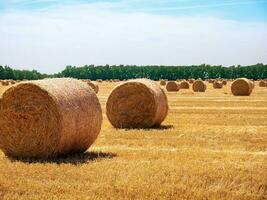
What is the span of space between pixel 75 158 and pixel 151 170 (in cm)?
245

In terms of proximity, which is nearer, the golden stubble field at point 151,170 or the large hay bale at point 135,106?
the golden stubble field at point 151,170

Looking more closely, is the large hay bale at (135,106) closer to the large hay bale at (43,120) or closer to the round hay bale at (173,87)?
the large hay bale at (43,120)

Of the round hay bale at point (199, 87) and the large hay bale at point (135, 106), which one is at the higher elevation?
the large hay bale at point (135, 106)

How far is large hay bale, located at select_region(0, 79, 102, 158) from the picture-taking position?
13.5m

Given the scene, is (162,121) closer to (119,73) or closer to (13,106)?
(13,106)

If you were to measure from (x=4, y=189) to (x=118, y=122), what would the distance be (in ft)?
35.9

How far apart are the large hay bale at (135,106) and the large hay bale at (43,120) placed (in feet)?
21.7

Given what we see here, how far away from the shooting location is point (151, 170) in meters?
11.8

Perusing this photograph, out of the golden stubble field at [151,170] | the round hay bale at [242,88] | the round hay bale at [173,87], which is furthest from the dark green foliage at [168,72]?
the golden stubble field at [151,170]

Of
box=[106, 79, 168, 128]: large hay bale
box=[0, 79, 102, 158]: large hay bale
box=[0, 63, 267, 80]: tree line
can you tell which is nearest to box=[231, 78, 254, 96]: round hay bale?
box=[106, 79, 168, 128]: large hay bale

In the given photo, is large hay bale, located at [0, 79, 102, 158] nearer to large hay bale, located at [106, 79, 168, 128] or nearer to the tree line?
large hay bale, located at [106, 79, 168, 128]

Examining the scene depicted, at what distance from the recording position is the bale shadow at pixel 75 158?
1307 cm

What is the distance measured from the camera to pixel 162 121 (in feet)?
70.9

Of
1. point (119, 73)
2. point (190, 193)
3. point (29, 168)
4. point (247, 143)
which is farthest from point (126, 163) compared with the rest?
point (119, 73)
